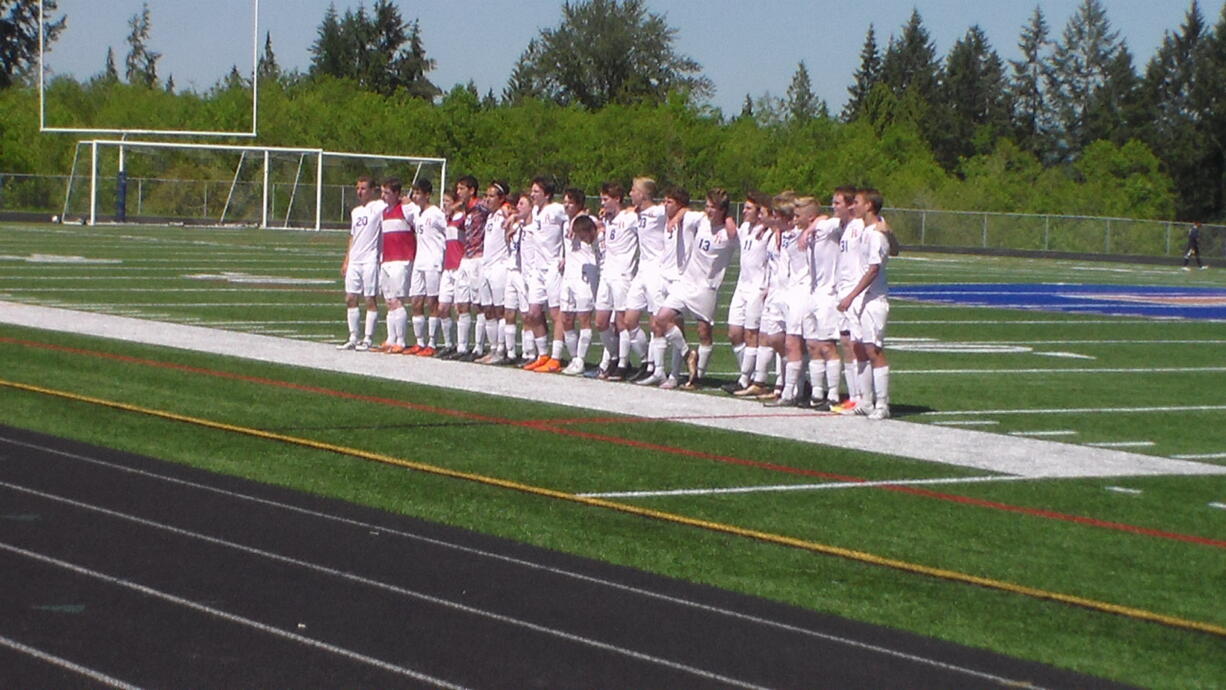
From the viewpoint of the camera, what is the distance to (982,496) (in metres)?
10.2

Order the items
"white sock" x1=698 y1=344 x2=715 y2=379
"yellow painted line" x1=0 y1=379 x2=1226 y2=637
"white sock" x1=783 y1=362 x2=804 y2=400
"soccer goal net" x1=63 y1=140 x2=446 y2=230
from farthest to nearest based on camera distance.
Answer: "soccer goal net" x1=63 y1=140 x2=446 y2=230
"white sock" x1=698 y1=344 x2=715 y2=379
"white sock" x1=783 y1=362 x2=804 y2=400
"yellow painted line" x1=0 y1=379 x2=1226 y2=637

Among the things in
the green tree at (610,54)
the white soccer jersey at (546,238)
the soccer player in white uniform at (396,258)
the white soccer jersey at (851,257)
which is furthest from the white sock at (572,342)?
the green tree at (610,54)

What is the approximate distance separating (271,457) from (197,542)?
263 cm

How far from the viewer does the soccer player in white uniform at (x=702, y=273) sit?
604 inches

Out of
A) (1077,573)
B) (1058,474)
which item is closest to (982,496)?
(1058,474)

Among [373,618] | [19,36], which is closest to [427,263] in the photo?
[373,618]

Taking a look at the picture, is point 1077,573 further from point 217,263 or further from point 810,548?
point 217,263

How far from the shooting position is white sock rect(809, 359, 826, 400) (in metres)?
14.4

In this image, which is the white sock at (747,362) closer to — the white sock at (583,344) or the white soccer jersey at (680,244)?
the white soccer jersey at (680,244)

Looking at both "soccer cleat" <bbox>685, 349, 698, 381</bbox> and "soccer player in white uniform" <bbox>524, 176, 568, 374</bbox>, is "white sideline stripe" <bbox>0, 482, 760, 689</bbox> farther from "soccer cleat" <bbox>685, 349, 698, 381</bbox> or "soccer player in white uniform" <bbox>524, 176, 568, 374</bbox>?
"soccer player in white uniform" <bbox>524, 176, 568, 374</bbox>

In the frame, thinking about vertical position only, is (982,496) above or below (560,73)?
below

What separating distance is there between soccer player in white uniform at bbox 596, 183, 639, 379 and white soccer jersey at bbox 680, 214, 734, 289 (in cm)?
66

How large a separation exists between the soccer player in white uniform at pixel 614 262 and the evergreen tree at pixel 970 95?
99971 mm

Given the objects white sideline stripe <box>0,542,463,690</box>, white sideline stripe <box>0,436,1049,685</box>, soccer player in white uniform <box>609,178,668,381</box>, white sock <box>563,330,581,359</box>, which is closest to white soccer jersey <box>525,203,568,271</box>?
white sock <box>563,330,581,359</box>
